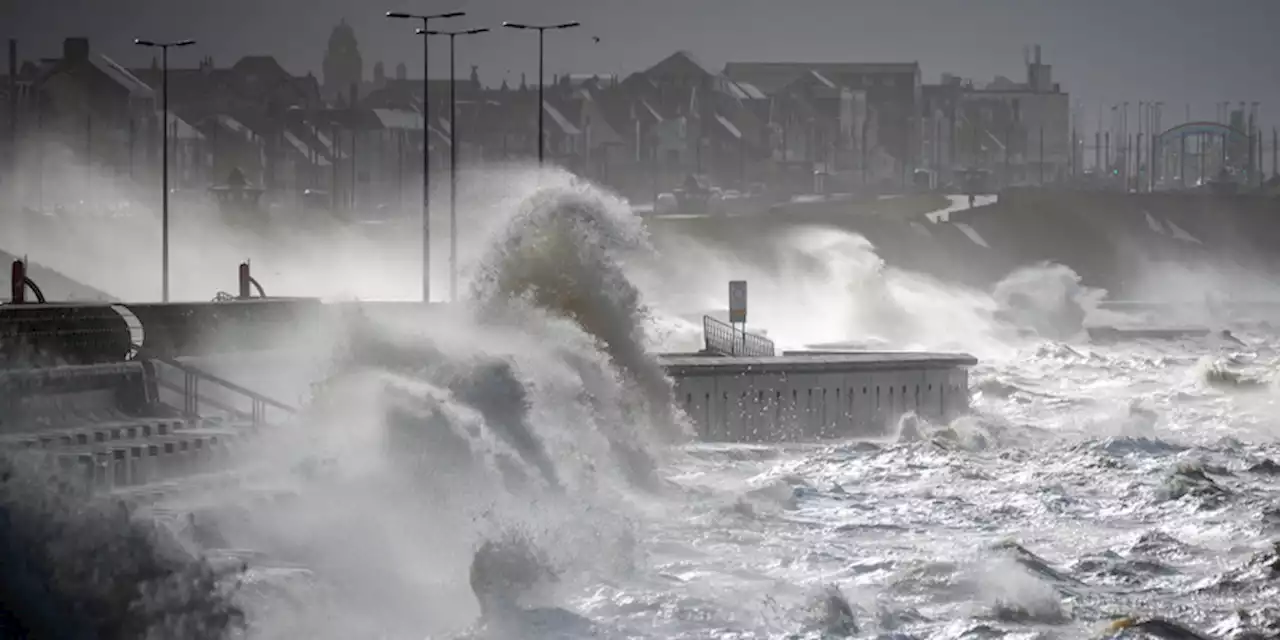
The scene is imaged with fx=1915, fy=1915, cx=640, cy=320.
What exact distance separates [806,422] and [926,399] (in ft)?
10.7

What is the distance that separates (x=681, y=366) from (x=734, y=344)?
562cm

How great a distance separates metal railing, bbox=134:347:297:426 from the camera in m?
26.1

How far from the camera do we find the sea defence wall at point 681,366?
83.1 ft

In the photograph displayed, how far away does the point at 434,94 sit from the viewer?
377 ft

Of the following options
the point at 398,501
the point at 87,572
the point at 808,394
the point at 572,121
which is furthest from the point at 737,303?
the point at 572,121

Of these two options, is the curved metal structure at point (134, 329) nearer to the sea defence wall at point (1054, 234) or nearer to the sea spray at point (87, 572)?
the sea spray at point (87, 572)

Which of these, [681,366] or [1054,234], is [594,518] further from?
[1054,234]

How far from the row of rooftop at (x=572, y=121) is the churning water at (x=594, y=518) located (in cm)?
3098

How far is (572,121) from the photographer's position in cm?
11400

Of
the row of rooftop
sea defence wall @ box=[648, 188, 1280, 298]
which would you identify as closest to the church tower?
the row of rooftop

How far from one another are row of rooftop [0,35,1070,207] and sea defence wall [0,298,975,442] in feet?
95.7

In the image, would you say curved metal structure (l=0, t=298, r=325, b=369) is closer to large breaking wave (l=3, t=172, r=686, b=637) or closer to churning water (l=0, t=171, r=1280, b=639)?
large breaking wave (l=3, t=172, r=686, b=637)

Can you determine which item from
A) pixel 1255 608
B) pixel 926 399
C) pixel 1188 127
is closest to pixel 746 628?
pixel 1255 608

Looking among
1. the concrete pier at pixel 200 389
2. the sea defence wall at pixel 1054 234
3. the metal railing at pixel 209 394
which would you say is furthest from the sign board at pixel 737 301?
the sea defence wall at pixel 1054 234
